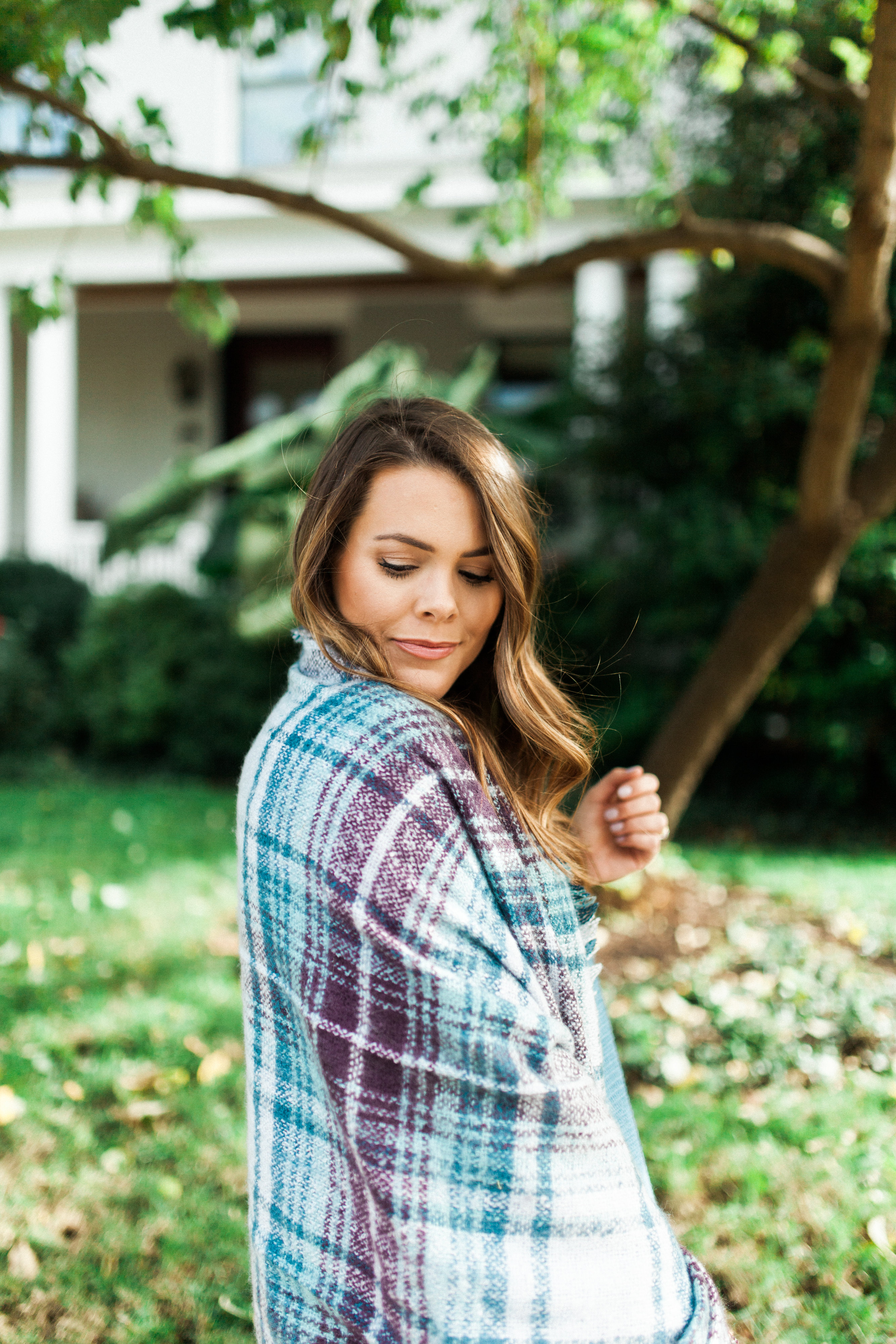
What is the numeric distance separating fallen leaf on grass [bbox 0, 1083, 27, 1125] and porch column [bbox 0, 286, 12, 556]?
779 cm

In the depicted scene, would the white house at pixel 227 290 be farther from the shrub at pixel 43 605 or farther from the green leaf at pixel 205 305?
the green leaf at pixel 205 305

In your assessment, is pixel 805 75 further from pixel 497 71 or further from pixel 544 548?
pixel 544 548

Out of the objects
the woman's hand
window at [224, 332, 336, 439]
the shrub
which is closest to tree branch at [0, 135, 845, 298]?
the woman's hand

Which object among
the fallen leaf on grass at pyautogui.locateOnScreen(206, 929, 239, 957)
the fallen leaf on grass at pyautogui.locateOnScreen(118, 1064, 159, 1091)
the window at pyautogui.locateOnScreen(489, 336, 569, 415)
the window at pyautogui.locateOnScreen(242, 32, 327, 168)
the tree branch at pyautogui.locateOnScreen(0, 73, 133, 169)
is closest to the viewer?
the tree branch at pyautogui.locateOnScreen(0, 73, 133, 169)

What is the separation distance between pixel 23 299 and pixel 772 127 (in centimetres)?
521

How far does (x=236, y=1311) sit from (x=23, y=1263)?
1.71 feet

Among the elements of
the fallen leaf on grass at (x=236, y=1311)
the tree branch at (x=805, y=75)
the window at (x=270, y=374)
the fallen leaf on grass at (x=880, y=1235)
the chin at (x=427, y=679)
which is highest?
the tree branch at (x=805, y=75)

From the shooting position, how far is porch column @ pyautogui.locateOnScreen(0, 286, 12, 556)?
10.8 metres

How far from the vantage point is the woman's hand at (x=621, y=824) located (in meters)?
1.81

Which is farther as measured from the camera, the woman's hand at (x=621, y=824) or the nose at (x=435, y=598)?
the woman's hand at (x=621, y=824)

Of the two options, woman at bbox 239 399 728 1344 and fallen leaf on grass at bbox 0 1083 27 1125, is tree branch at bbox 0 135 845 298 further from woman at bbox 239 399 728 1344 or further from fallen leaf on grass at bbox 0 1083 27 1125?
fallen leaf on grass at bbox 0 1083 27 1125

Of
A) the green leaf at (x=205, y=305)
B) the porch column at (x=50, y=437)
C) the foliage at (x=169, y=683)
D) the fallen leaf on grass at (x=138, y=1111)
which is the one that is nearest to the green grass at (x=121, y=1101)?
the fallen leaf on grass at (x=138, y=1111)

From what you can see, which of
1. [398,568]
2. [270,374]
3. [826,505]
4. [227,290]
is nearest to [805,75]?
[826,505]

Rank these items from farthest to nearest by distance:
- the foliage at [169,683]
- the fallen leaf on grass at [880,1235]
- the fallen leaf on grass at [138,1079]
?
the foliage at [169,683] → the fallen leaf on grass at [138,1079] → the fallen leaf on grass at [880,1235]
